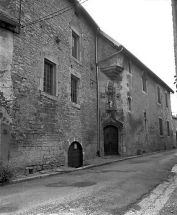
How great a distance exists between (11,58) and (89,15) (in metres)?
6.71

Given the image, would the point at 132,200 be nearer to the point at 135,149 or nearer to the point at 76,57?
the point at 76,57

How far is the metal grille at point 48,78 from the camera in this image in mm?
9648

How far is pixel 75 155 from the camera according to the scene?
444 inches

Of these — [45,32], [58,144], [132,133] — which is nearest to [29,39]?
[45,32]

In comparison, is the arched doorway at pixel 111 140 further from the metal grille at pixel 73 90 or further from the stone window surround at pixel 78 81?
the metal grille at pixel 73 90

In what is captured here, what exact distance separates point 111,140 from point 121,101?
2.60m

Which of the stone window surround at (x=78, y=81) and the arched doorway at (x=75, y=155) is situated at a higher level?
the stone window surround at (x=78, y=81)

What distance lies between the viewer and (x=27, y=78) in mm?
8375

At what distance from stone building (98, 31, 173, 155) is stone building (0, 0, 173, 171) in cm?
6

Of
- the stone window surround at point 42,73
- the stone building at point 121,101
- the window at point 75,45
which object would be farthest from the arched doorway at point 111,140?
the stone window surround at point 42,73

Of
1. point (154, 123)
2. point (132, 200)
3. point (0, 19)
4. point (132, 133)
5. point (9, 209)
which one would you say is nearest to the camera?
point (9, 209)

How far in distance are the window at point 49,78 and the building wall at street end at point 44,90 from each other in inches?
2.2


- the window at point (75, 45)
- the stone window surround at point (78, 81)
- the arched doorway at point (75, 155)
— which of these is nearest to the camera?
the arched doorway at point (75, 155)

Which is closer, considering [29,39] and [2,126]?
[2,126]
